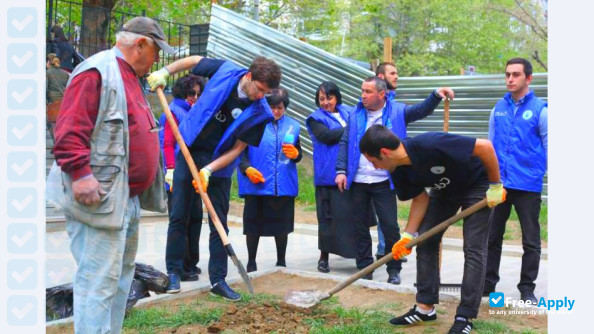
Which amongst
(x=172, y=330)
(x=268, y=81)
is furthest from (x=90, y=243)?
(x=268, y=81)

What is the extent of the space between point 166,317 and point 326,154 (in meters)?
2.77

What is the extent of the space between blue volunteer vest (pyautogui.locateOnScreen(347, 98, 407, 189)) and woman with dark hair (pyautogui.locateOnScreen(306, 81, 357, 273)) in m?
0.36

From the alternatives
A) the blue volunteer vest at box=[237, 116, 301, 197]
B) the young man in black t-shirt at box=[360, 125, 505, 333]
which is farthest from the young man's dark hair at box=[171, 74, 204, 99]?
the young man in black t-shirt at box=[360, 125, 505, 333]

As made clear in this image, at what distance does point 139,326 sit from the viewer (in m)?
5.00

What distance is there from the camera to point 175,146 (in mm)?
6758

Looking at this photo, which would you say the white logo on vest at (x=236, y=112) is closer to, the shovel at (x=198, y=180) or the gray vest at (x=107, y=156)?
the shovel at (x=198, y=180)

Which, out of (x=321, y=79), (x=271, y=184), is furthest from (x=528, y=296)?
(x=321, y=79)

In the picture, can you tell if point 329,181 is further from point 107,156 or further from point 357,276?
point 107,156

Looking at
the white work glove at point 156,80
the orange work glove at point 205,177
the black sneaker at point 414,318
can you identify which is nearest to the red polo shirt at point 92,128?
the white work glove at point 156,80

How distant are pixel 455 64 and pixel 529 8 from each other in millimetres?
5673

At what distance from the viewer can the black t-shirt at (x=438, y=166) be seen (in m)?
4.70

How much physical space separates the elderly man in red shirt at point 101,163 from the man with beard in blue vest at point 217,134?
152cm

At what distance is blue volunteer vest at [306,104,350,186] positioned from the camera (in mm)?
7305

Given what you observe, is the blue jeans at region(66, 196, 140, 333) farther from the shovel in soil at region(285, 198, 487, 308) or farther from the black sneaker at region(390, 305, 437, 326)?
the black sneaker at region(390, 305, 437, 326)
